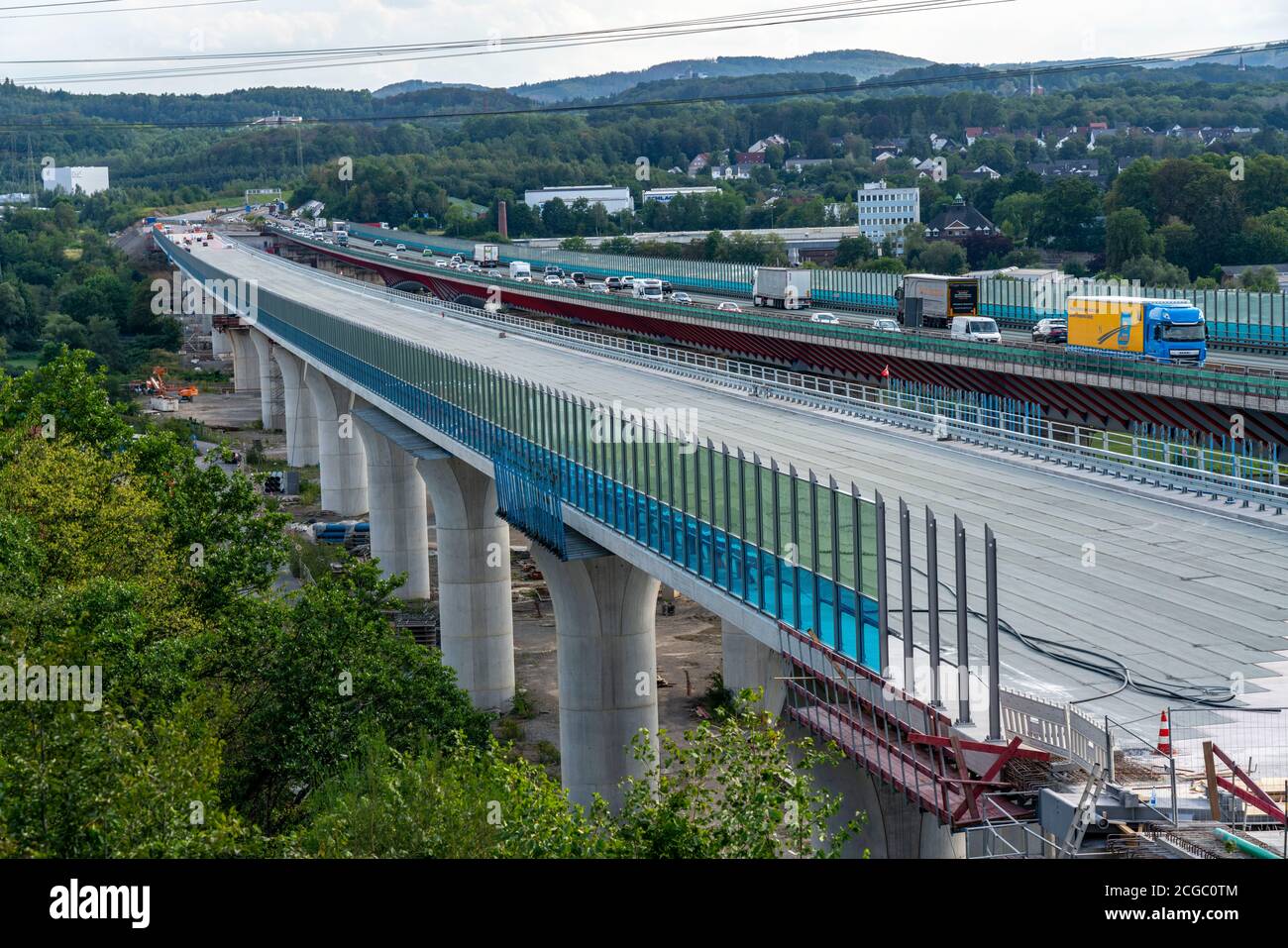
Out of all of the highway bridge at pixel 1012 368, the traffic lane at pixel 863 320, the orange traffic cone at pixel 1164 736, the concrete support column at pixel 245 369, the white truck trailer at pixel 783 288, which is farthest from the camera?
the concrete support column at pixel 245 369

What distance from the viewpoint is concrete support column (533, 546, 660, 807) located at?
38312 mm

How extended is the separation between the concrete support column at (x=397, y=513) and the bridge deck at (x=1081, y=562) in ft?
103

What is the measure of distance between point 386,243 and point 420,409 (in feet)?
476

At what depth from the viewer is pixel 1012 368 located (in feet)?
192

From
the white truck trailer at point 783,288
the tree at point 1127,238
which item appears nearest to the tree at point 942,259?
the tree at point 1127,238

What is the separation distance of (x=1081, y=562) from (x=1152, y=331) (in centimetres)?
3292

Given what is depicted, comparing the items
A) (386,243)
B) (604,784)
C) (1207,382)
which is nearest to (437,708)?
(604,784)

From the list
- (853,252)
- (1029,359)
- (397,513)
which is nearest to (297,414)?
(397,513)

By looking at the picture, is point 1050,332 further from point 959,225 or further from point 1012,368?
point 959,225

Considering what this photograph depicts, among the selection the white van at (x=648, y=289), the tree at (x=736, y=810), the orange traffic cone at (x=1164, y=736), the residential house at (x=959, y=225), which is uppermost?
the residential house at (x=959, y=225)

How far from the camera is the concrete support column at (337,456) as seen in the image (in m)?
83.5

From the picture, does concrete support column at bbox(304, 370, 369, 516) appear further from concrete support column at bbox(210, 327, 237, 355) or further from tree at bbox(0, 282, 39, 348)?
tree at bbox(0, 282, 39, 348)

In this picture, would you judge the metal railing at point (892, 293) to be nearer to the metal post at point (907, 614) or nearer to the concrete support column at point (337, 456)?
the concrete support column at point (337, 456)
